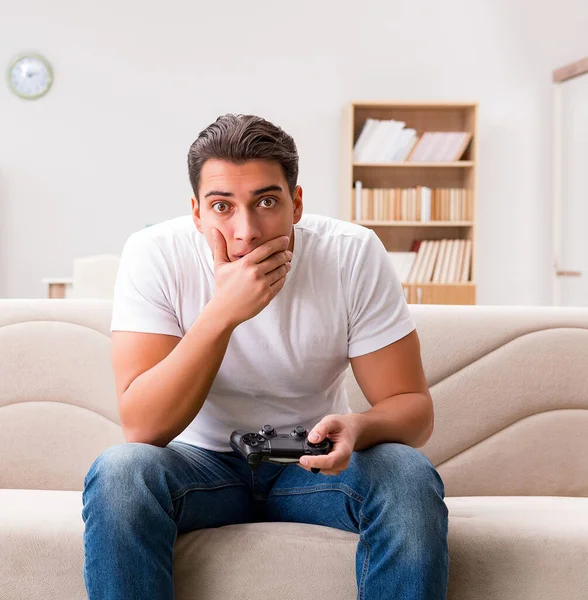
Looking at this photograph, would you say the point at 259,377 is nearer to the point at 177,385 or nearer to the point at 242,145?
the point at 177,385

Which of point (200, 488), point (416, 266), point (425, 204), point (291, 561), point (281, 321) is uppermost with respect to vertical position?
point (425, 204)

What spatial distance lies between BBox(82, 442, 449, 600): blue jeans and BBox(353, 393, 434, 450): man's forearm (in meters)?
0.03

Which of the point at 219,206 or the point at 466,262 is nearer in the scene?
the point at 219,206

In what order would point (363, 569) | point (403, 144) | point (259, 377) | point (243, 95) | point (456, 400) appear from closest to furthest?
1. point (363, 569)
2. point (259, 377)
3. point (456, 400)
4. point (403, 144)
5. point (243, 95)

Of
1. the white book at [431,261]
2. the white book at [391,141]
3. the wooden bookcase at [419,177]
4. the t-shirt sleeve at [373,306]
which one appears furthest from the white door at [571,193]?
the t-shirt sleeve at [373,306]

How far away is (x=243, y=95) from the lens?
5.14 meters

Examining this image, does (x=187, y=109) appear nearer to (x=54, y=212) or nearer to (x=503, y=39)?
(x=54, y=212)

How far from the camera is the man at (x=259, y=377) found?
1.20 m

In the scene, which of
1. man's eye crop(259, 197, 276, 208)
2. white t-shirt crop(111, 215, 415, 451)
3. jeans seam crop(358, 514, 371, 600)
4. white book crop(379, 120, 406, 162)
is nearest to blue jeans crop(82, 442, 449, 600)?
jeans seam crop(358, 514, 371, 600)

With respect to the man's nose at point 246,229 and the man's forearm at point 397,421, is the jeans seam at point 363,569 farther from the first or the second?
the man's nose at point 246,229

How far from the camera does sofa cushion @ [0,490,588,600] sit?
130 centimetres

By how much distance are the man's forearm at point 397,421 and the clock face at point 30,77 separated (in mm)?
4251

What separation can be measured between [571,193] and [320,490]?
4.10 metres

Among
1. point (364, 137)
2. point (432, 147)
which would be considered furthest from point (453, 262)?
point (364, 137)
